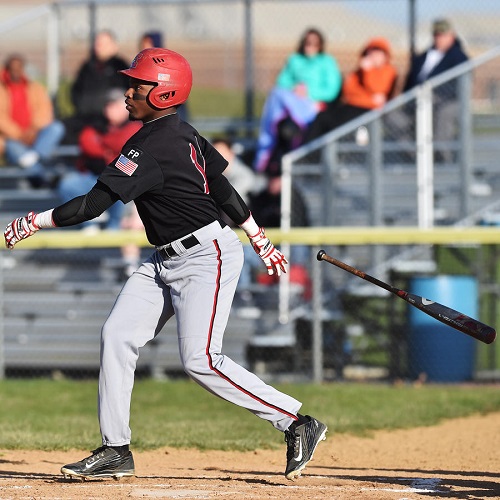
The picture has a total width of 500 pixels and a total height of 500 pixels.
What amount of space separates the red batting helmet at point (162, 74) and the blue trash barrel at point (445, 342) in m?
5.31

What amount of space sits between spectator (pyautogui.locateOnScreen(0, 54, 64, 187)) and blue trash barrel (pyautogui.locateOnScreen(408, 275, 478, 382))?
213 inches

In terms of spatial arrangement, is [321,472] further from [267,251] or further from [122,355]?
[122,355]

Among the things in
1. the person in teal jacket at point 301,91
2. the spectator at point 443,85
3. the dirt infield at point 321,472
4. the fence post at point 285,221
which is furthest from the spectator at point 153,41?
the dirt infield at point 321,472

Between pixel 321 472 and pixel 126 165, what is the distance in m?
2.26

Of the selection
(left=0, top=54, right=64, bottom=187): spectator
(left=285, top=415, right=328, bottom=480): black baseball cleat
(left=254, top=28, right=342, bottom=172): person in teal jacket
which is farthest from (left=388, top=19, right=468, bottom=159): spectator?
(left=285, top=415, right=328, bottom=480): black baseball cleat

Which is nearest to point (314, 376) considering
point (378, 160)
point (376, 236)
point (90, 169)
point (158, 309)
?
point (376, 236)

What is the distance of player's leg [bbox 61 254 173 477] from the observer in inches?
233

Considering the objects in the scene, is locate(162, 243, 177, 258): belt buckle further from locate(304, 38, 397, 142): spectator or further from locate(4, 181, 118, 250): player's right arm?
locate(304, 38, 397, 142): spectator

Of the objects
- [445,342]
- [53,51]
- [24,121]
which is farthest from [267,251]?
[53,51]

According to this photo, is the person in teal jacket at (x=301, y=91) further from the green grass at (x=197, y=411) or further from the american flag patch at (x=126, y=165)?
the american flag patch at (x=126, y=165)

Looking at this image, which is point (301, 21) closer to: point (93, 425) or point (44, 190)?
point (44, 190)

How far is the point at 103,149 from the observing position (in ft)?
39.9

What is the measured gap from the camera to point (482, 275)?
10875mm

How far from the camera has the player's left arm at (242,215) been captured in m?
6.12
